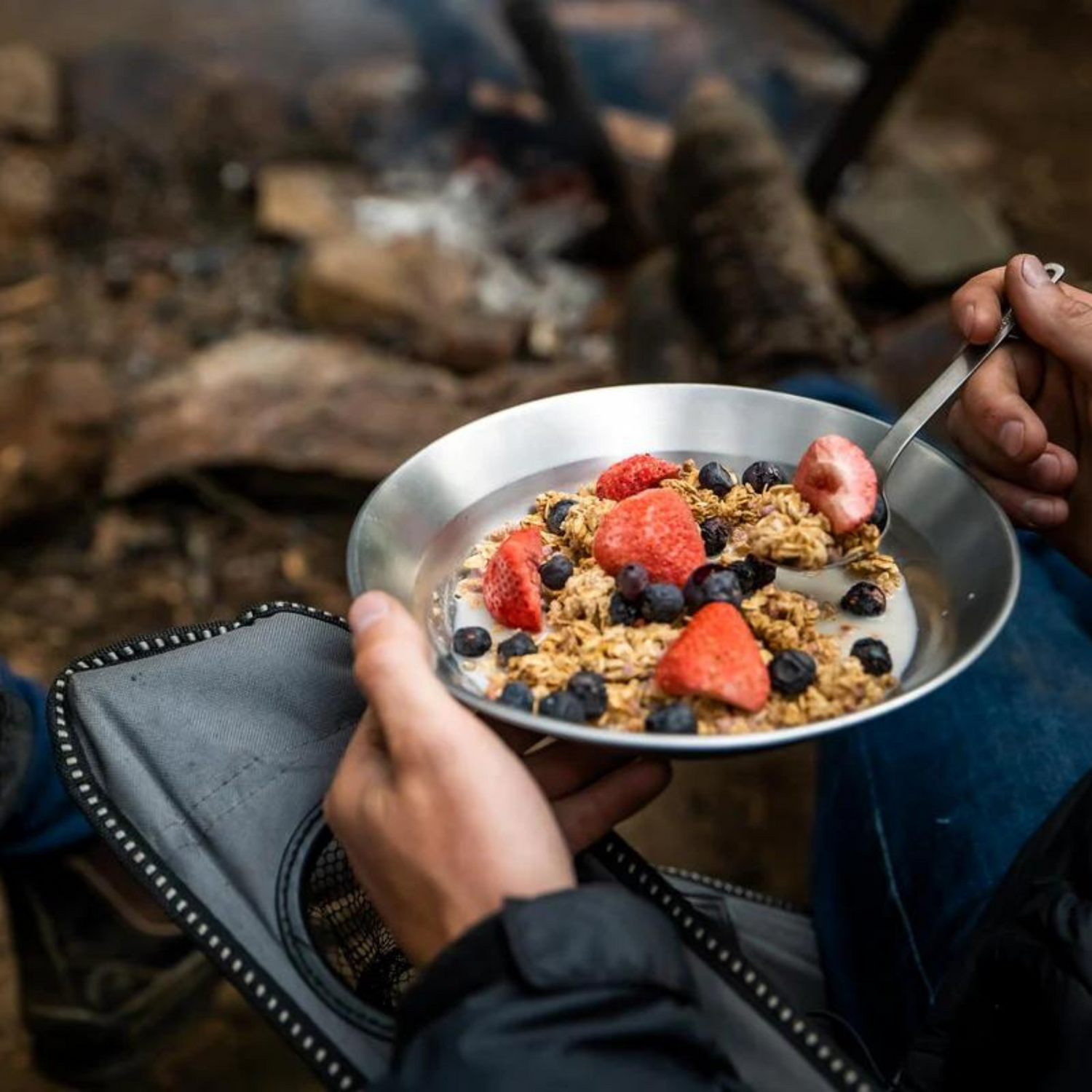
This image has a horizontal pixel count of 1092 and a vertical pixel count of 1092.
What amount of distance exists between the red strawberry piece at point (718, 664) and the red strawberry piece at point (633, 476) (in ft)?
0.77

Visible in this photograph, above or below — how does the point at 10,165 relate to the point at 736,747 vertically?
below

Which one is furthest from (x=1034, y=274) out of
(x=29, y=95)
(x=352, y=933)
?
(x=29, y=95)

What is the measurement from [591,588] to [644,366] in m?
2.12

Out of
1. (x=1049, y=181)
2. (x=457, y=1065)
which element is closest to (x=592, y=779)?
(x=457, y=1065)

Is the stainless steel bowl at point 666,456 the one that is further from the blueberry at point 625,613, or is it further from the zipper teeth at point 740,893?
the zipper teeth at point 740,893

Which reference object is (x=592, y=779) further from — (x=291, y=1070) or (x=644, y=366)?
(x=644, y=366)

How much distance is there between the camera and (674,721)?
969 millimetres

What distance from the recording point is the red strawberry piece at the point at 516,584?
1117 millimetres

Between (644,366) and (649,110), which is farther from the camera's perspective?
(649,110)

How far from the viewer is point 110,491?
8.98 feet

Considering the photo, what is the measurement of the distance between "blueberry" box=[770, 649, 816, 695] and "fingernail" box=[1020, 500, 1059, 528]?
1.63 feet

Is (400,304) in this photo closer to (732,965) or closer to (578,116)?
(578,116)

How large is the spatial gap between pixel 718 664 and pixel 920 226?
126 inches

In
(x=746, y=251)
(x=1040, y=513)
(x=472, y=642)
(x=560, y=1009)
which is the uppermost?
(x=1040, y=513)
